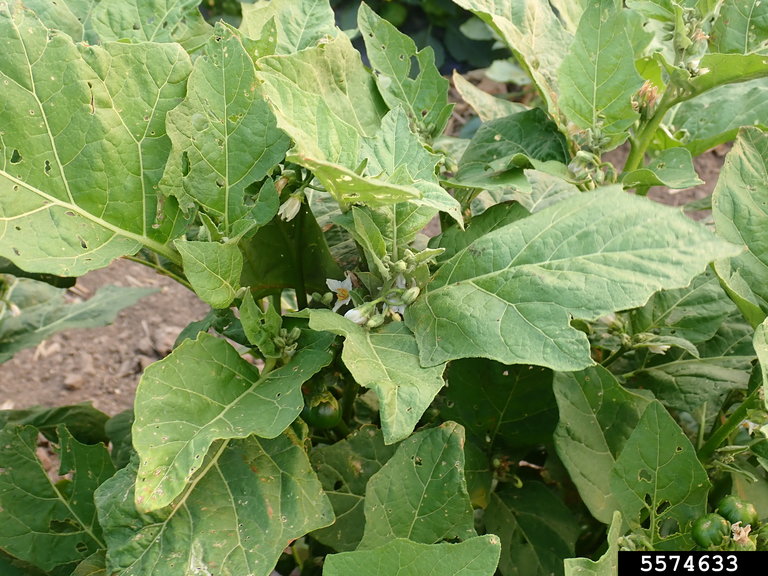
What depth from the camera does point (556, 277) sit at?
1119 mm

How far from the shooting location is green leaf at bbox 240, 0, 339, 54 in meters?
1.40

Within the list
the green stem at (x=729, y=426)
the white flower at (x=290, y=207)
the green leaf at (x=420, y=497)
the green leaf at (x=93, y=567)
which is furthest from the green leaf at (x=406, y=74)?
the green leaf at (x=93, y=567)

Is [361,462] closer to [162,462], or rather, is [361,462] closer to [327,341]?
[327,341]

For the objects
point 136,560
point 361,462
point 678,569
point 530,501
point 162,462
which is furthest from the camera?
point 530,501

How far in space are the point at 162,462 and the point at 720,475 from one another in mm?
1016

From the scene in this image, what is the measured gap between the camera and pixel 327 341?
1230mm

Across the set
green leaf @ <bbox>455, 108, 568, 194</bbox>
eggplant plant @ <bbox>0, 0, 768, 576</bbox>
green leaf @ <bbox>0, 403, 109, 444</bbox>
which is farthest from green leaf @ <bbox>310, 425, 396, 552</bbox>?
green leaf @ <bbox>0, 403, 109, 444</bbox>

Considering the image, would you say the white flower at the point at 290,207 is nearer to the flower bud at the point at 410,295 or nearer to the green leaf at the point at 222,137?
the green leaf at the point at 222,137

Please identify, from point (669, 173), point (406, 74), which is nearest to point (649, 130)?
point (669, 173)

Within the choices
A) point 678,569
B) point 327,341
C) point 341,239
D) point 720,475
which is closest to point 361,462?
point 327,341

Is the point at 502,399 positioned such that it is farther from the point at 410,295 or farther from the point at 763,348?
the point at 763,348

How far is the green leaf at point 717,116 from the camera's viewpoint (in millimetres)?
1547

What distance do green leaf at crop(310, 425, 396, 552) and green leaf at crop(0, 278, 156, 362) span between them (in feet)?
3.38

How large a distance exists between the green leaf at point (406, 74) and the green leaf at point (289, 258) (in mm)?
287
